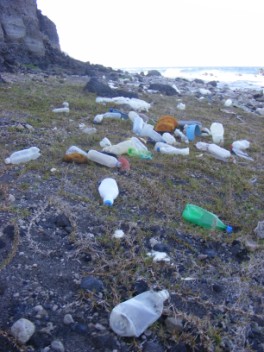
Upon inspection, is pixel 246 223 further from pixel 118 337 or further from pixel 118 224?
pixel 118 337

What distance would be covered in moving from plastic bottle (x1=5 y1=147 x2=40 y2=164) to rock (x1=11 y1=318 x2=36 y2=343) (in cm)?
181

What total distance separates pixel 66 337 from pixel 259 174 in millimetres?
2736

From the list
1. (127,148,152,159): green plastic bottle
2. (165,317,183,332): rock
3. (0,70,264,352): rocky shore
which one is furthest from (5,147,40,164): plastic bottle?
(165,317,183,332): rock

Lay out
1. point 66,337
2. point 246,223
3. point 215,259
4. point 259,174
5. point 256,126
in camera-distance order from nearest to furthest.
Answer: point 66,337, point 215,259, point 246,223, point 259,174, point 256,126

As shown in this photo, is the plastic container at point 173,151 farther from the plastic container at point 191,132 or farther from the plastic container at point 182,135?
the plastic container at point 191,132

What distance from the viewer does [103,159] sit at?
125 inches

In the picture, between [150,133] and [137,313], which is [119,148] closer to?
[150,133]

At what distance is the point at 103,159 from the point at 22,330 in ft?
6.48

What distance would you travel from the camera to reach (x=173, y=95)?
9359 mm

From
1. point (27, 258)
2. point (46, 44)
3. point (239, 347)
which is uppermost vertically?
point (46, 44)

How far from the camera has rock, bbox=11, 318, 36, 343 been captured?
1.35 metres

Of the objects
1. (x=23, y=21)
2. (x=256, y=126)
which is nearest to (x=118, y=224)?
(x=256, y=126)

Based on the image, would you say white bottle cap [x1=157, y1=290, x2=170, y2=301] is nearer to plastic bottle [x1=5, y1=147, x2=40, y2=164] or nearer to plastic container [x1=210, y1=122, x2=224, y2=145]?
plastic bottle [x1=5, y1=147, x2=40, y2=164]

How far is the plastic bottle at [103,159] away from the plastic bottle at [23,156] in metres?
0.48
